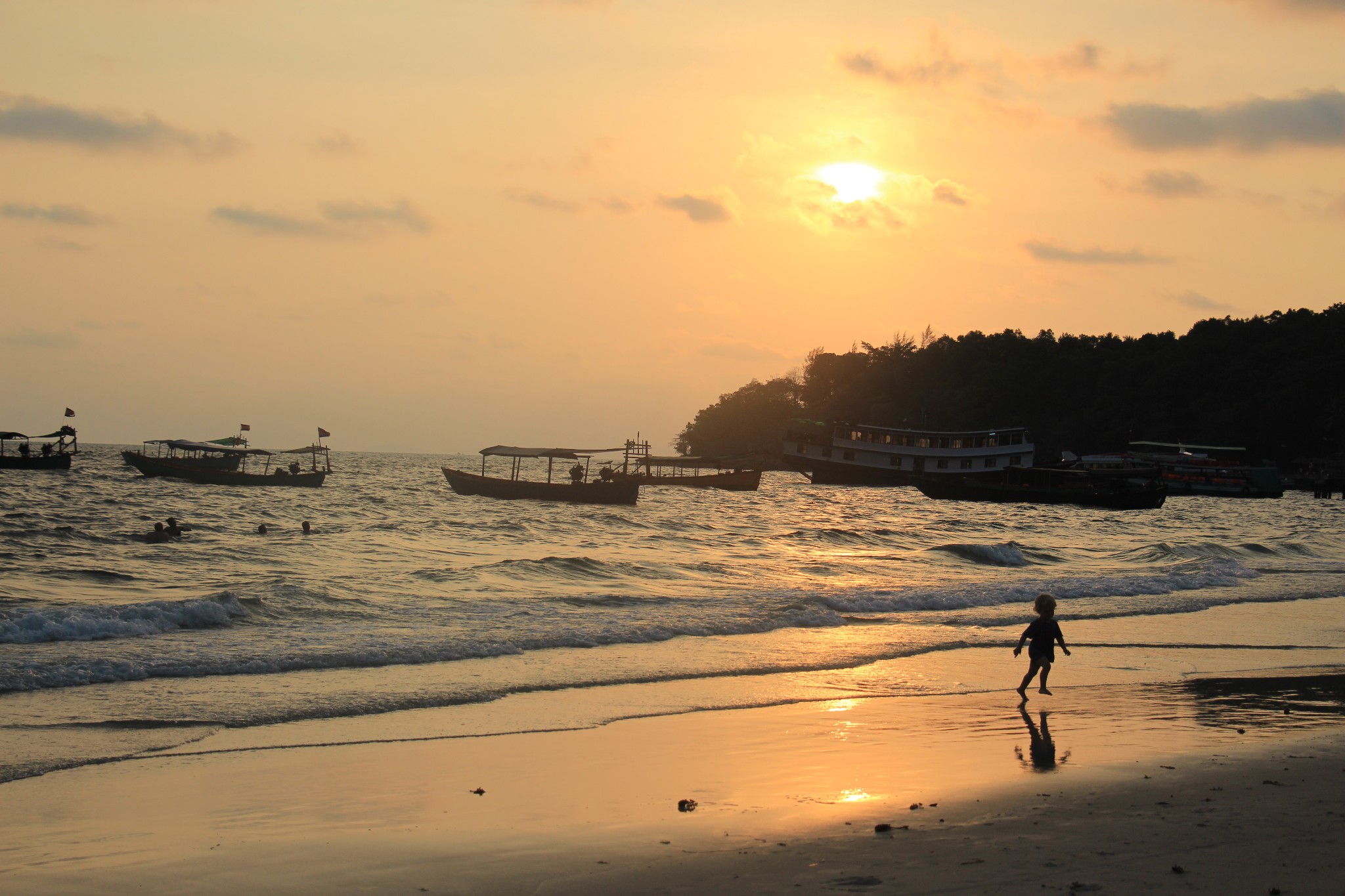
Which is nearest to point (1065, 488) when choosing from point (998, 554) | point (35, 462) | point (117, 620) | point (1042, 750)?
point (998, 554)

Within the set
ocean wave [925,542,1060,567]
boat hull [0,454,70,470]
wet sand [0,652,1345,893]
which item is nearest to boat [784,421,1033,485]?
ocean wave [925,542,1060,567]

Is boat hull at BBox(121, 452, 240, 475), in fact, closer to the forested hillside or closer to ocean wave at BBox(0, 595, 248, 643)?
the forested hillside

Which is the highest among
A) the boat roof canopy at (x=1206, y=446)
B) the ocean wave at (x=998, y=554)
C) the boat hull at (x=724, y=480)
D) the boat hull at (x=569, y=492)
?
the boat roof canopy at (x=1206, y=446)

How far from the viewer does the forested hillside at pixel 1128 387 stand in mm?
126750

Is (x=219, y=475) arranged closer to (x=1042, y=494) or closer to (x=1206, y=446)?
(x=1042, y=494)

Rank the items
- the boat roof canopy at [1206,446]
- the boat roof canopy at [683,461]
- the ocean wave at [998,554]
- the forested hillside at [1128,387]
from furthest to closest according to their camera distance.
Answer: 1. the forested hillside at [1128,387]
2. the boat roof canopy at [1206,446]
3. the boat roof canopy at [683,461]
4. the ocean wave at [998,554]

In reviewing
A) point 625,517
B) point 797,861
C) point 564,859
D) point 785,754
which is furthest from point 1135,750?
point 625,517

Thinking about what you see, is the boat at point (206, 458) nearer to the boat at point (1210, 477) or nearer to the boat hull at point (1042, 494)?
the boat hull at point (1042, 494)

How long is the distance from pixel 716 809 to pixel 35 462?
99.3 meters

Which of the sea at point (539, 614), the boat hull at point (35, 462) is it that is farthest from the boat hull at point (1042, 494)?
the boat hull at point (35, 462)

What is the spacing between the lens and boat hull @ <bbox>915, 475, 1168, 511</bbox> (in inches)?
3162

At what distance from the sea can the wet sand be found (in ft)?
4.33

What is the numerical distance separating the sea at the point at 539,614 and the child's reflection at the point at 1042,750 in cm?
274

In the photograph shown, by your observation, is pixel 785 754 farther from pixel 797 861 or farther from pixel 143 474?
pixel 143 474
